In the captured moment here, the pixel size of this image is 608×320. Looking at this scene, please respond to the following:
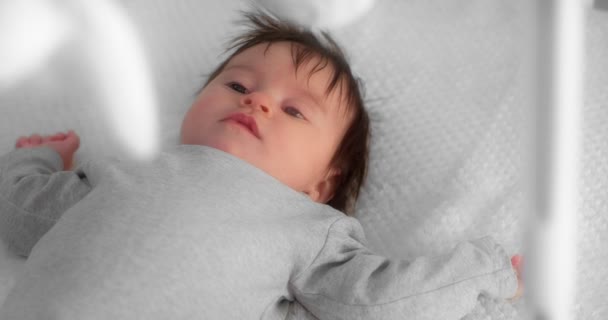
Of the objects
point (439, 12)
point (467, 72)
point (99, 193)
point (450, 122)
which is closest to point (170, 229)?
point (99, 193)

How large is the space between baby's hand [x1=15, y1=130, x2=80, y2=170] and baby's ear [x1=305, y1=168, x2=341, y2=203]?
33cm

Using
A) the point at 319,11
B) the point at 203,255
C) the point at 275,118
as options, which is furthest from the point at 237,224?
the point at 319,11

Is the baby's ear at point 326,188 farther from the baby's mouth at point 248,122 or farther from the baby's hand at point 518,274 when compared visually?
the baby's hand at point 518,274

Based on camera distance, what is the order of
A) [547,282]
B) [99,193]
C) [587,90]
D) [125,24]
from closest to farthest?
[547,282] < [99,193] < [587,90] < [125,24]

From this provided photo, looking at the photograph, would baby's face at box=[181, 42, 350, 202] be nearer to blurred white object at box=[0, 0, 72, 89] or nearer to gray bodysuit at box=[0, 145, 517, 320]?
gray bodysuit at box=[0, 145, 517, 320]

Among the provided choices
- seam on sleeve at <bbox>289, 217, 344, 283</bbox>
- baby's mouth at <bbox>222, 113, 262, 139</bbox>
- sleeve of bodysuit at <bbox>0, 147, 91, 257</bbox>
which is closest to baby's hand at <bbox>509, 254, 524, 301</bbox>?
seam on sleeve at <bbox>289, 217, 344, 283</bbox>

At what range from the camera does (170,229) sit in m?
0.78

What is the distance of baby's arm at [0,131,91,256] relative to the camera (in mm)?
897

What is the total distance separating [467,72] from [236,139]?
1.44 feet

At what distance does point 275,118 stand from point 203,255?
0.75 ft

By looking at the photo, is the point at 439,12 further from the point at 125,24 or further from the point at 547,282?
the point at 547,282

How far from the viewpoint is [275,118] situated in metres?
0.94

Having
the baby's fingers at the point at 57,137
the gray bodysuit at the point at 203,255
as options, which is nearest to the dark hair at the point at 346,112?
the gray bodysuit at the point at 203,255

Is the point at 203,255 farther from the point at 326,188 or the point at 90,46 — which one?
the point at 90,46
